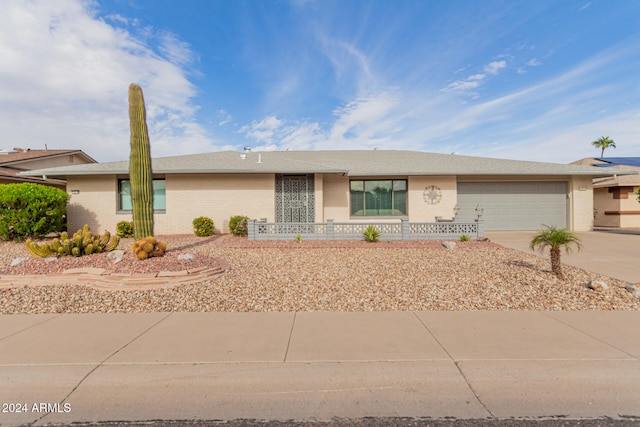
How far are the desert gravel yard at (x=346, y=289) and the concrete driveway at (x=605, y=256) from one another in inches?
28.2

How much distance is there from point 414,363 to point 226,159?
1450cm

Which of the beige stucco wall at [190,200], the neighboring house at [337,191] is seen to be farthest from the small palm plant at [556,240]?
the beige stucco wall at [190,200]

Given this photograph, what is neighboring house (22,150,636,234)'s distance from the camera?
1407cm

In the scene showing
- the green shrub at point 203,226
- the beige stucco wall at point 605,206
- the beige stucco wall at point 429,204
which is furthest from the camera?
the beige stucco wall at point 605,206

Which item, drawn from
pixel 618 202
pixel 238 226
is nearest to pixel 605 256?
pixel 238 226

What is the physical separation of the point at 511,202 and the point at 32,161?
101 feet

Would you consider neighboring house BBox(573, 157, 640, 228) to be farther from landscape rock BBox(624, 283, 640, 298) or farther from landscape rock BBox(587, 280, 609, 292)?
landscape rock BBox(587, 280, 609, 292)

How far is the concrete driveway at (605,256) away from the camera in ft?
23.1

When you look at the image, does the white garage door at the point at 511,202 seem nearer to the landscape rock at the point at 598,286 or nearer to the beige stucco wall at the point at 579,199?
the beige stucco wall at the point at 579,199

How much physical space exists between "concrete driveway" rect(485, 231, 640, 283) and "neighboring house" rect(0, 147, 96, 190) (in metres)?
24.0

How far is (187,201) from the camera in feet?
46.3

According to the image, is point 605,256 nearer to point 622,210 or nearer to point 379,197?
point 379,197

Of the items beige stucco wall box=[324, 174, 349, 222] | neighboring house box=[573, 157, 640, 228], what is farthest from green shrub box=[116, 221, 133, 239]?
neighboring house box=[573, 157, 640, 228]

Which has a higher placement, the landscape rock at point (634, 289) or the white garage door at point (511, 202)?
the white garage door at point (511, 202)
